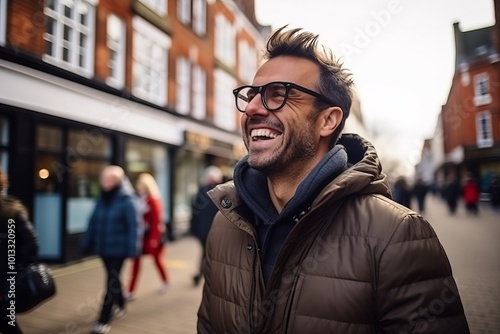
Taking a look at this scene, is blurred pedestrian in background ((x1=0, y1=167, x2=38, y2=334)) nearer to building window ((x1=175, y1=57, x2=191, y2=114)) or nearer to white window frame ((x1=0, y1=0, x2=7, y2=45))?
white window frame ((x1=0, y1=0, x2=7, y2=45))

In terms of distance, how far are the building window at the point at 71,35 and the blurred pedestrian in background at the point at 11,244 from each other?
3.75 meters

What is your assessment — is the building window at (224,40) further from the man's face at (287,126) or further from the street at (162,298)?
the man's face at (287,126)

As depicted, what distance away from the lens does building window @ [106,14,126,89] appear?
7.89m

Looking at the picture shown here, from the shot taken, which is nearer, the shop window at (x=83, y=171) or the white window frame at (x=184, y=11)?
the shop window at (x=83, y=171)

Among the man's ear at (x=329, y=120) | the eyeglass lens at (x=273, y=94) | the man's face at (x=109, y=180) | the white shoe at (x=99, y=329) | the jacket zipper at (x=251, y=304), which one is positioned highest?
the eyeglass lens at (x=273, y=94)

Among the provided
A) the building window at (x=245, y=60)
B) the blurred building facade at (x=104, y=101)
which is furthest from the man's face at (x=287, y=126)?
the building window at (x=245, y=60)

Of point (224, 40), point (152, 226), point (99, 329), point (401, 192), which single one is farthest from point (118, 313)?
point (224, 40)

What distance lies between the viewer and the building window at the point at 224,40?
43.8 ft

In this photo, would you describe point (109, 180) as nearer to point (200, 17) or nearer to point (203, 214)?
point (203, 214)

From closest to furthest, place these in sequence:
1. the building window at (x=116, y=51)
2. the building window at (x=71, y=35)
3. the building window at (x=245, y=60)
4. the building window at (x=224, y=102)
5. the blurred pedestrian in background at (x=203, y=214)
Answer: the blurred pedestrian in background at (x=203, y=214)
the building window at (x=71, y=35)
the building window at (x=116, y=51)
the building window at (x=224, y=102)
the building window at (x=245, y=60)

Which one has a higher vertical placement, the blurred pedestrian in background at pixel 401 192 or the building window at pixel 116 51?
the building window at pixel 116 51

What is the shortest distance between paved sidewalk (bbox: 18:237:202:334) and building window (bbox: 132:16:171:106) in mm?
4890

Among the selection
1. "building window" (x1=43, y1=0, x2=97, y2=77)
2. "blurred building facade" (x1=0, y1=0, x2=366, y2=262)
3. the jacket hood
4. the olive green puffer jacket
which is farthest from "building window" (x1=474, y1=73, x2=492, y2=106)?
"building window" (x1=43, y1=0, x2=97, y2=77)

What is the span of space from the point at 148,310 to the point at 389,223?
4058mm
